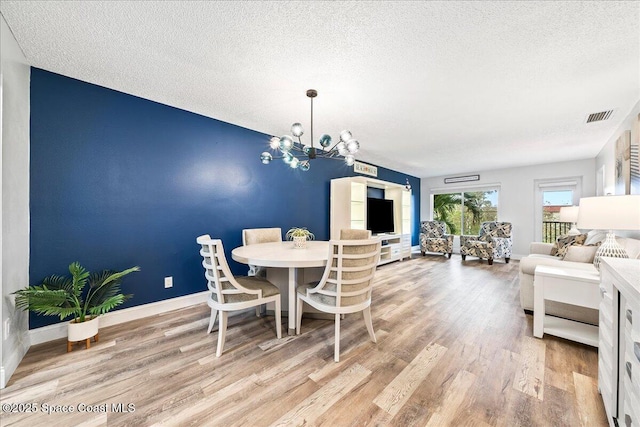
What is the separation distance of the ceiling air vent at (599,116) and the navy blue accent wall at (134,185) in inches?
166

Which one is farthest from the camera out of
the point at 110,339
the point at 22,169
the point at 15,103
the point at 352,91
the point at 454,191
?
the point at 454,191

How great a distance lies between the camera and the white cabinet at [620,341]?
891 mm

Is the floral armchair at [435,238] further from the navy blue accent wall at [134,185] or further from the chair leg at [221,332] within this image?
the chair leg at [221,332]

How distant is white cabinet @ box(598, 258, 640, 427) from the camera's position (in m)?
0.89

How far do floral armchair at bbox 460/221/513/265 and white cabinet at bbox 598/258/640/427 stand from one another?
176 inches

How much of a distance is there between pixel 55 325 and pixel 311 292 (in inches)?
90.1

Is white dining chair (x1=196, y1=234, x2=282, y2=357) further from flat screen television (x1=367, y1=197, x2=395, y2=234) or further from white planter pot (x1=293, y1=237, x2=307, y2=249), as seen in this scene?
flat screen television (x1=367, y1=197, x2=395, y2=234)

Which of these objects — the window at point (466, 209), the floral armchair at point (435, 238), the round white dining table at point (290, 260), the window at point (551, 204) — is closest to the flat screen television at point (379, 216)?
the floral armchair at point (435, 238)

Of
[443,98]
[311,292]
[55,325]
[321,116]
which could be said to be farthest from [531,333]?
[55,325]

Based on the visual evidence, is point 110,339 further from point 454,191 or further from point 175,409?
point 454,191

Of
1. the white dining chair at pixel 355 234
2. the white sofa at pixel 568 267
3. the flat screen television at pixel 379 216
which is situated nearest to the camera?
the white sofa at pixel 568 267

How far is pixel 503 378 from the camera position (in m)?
1.62

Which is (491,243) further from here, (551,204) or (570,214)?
(551,204)

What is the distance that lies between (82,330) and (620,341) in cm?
346
